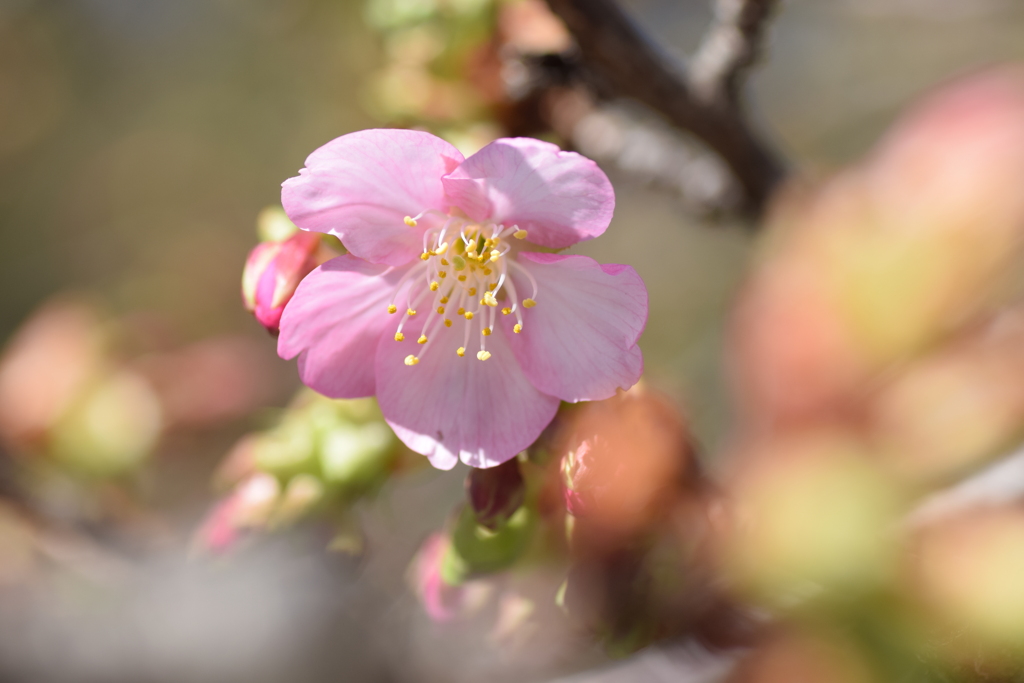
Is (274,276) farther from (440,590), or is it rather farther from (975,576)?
(975,576)

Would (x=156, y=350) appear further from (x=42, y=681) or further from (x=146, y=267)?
(x=146, y=267)

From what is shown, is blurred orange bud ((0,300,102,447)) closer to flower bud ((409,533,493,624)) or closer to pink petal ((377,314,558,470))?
flower bud ((409,533,493,624))

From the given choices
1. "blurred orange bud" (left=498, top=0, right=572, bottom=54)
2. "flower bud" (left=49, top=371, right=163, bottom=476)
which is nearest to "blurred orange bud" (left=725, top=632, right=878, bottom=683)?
"blurred orange bud" (left=498, top=0, right=572, bottom=54)

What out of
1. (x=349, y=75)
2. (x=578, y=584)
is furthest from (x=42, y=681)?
(x=349, y=75)

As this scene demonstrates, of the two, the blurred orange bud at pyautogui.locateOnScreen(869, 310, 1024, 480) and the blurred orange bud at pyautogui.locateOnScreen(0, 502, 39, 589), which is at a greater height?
the blurred orange bud at pyautogui.locateOnScreen(869, 310, 1024, 480)

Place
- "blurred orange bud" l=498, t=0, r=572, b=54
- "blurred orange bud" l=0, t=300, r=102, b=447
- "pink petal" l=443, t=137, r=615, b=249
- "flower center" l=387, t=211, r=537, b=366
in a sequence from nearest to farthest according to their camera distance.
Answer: "pink petal" l=443, t=137, r=615, b=249, "flower center" l=387, t=211, r=537, b=366, "blurred orange bud" l=498, t=0, r=572, b=54, "blurred orange bud" l=0, t=300, r=102, b=447

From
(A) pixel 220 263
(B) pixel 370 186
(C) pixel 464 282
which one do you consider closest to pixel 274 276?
(B) pixel 370 186

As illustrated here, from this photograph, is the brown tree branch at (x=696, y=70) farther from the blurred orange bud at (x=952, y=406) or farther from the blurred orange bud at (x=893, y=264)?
the blurred orange bud at (x=952, y=406)
